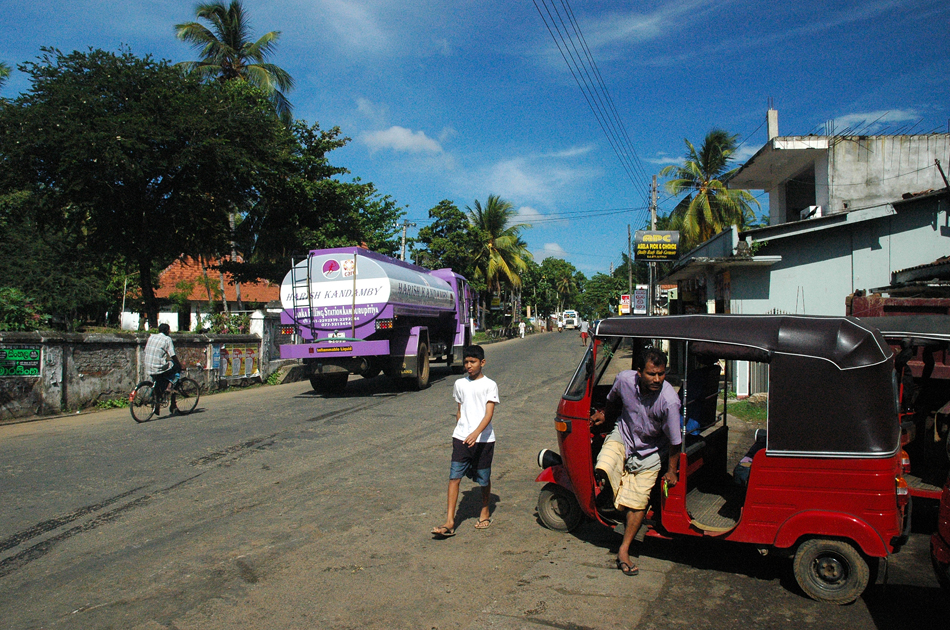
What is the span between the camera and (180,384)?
11680mm

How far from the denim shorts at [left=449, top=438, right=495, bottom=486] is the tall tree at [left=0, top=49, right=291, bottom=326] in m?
16.9

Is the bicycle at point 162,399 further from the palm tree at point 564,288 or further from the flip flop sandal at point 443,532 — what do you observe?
the palm tree at point 564,288

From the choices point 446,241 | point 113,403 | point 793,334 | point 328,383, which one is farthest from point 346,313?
point 446,241

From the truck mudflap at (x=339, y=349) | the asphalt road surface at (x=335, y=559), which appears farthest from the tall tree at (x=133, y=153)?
the asphalt road surface at (x=335, y=559)

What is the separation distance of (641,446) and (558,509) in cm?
123

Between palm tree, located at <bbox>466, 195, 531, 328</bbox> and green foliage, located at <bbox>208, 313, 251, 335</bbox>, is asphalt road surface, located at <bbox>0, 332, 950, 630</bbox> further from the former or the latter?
palm tree, located at <bbox>466, 195, 531, 328</bbox>

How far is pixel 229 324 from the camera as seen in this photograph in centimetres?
1806

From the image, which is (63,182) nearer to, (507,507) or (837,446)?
(507,507)

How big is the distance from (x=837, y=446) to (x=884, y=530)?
1.81ft

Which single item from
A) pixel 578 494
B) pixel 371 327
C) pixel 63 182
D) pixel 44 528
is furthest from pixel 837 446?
pixel 63 182

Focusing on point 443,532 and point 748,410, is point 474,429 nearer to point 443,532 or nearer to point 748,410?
point 443,532

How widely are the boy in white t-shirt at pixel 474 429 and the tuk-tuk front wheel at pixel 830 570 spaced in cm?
238

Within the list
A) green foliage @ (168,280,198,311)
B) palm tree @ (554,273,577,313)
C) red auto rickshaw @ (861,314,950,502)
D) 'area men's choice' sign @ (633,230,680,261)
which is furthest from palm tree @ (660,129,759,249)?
palm tree @ (554,273,577,313)

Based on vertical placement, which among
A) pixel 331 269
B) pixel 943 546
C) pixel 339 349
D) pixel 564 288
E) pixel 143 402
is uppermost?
pixel 564 288
